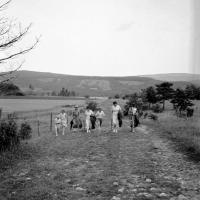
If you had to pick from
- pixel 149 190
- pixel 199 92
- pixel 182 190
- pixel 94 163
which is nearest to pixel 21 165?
pixel 94 163

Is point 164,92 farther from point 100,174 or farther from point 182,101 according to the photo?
point 100,174

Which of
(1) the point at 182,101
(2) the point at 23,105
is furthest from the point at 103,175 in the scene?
(2) the point at 23,105

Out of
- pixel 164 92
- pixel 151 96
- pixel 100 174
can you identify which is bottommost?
pixel 151 96

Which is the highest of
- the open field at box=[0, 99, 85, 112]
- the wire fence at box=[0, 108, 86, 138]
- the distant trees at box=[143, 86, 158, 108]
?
the distant trees at box=[143, 86, 158, 108]

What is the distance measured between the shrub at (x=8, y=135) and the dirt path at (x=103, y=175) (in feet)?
4.37

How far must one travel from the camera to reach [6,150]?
13.5 m

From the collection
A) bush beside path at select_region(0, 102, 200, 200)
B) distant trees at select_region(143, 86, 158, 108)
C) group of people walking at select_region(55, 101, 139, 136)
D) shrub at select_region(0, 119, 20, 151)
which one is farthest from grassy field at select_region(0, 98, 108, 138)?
distant trees at select_region(143, 86, 158, 108)

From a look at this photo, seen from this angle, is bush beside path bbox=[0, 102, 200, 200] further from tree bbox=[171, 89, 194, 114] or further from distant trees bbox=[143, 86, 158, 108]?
distant trees bbox=[143, 86, 158, 108]

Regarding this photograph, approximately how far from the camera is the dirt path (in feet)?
24.3

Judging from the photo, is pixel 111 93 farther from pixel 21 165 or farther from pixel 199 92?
pixel 21 165

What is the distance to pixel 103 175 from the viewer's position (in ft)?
29.8

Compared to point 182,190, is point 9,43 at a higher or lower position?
higher

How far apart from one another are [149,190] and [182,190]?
0.82 metres

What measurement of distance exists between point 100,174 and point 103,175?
17cm
